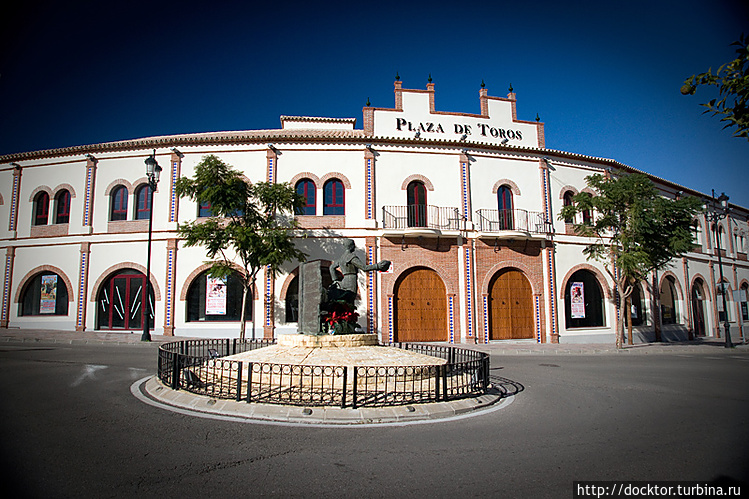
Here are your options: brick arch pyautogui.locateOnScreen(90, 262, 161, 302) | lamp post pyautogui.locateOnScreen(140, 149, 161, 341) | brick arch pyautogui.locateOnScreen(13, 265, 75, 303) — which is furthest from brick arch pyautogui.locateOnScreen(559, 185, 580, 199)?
brick arch pyautogui.locateOnScreen(13, 265, 75, 303)

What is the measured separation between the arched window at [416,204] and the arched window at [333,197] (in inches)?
119

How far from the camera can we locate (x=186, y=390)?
24.0 ft

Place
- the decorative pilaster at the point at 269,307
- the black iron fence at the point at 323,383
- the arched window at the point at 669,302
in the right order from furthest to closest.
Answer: the arched window at the point at 669,302, the decorative pilaster at the point at 269,307, the black iron fence at the point at 323,383

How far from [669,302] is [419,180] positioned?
16.9m

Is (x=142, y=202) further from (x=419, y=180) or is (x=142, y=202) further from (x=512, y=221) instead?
(x=512, y=221)

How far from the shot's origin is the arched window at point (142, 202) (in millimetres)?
19656

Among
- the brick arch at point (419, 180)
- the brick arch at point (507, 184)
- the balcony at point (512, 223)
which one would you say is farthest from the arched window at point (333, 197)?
the brick arch at point (507, 184)

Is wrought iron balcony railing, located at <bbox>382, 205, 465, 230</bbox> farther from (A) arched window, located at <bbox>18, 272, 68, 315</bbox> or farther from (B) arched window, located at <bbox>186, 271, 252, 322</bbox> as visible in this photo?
(A) arched window, located at <bbox>18, 272, 68, 315</bbox>

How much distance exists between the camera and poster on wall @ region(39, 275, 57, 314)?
19703 mm

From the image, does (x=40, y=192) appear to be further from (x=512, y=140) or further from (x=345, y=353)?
(x=512, y=140)

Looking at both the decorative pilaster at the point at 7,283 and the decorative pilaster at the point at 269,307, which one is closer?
the decorative pilaster at the point at 269,307

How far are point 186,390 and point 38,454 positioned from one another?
2.96 meters

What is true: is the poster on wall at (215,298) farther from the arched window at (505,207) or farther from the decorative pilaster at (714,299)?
the decorative pilaster at (714,299)

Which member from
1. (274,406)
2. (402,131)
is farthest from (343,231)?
(274,406)
